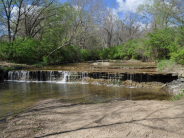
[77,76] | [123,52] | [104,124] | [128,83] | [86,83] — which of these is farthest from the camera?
[123,52]

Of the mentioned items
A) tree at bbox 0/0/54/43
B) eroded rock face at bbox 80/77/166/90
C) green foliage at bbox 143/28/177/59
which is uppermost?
tree at bbox 0/0/54/43

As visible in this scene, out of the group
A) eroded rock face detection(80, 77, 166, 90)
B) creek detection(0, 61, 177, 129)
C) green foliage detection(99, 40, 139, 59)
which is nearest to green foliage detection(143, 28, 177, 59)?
green foliage detection(99, 40, 139, 59)

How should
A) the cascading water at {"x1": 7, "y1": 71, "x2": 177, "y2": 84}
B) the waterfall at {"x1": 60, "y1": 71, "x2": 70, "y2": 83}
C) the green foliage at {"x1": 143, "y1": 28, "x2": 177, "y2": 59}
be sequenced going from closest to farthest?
the cascading water at {"x1": 7, "y1": 71, "x2": 177, "y2": 84}
the waterfall at {"x1": 60, "y1": 71, "x2": 70, "y2": 83}
the green foliage at {"x1": 143, "y1": 28, "x2": 177, "y2": 59}

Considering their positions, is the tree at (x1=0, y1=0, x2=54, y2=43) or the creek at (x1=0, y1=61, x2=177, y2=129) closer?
the creek at (x1=0, y1=61, x2=177, y2=129)

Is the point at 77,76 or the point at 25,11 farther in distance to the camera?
the point at 25,11

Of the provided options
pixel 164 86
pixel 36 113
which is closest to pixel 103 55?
pixel 164 86

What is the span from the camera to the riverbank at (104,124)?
3059mm

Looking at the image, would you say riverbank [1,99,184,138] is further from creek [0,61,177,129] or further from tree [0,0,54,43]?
tree [0,0,54,43]

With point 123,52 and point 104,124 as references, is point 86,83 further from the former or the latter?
point 123,52

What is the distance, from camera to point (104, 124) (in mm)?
3500

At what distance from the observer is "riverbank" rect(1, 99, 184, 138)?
306 centimetres


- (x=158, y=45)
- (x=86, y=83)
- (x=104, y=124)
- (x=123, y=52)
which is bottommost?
(x=104, y=124)

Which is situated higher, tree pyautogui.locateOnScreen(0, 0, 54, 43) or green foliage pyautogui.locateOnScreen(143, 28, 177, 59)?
tree pyautogui.locateOnScreen(0, 0, 54, 43)

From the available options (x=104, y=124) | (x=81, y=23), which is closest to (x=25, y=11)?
(x=81, y=23)
